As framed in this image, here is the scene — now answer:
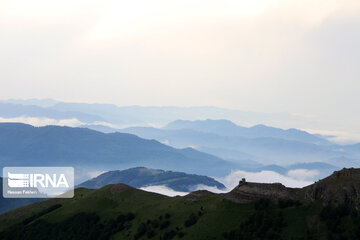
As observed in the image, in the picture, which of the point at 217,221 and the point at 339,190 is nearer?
the point at 339,190

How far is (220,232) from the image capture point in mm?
143875

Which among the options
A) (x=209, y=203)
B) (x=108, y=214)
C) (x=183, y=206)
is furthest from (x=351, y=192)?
(x=108, y=214)

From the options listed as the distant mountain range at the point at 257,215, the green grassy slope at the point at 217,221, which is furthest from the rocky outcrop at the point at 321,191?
the green grassy slope at the point at 217,221

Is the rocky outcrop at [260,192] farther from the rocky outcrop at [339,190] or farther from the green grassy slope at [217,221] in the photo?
the rocky outcrop at [339,190]

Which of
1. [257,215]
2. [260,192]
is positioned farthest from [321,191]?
[257,215]

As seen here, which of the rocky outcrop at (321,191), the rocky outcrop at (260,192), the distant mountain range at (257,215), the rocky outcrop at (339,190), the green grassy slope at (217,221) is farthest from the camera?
the rocky outcrop at (260,192)

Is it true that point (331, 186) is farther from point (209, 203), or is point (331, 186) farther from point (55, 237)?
point (55, 237)

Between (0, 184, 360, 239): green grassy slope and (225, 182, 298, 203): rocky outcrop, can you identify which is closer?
(0, 184, 360, 239): green grassy slope

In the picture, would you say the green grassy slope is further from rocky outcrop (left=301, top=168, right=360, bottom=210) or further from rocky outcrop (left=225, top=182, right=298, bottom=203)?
rocky outcrop (left=301, top=168, right=360, bottom=210)

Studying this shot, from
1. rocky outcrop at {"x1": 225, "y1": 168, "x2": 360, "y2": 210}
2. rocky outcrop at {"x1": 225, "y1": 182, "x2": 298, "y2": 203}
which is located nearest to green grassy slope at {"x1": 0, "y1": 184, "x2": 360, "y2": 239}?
rocky outcrop at {"x1": 225, "y1": 182, "x2": 298, "y2": 203}

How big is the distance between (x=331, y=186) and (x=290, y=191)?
1582 centimetres

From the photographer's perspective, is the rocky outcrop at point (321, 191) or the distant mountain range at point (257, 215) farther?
the rocky outcrop at point (321, 191)

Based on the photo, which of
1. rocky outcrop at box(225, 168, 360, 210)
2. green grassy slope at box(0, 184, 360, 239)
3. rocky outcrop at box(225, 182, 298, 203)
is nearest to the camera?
green grassy slope at box(0, 184, 360, 239)

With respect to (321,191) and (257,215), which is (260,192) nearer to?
(257,215)
